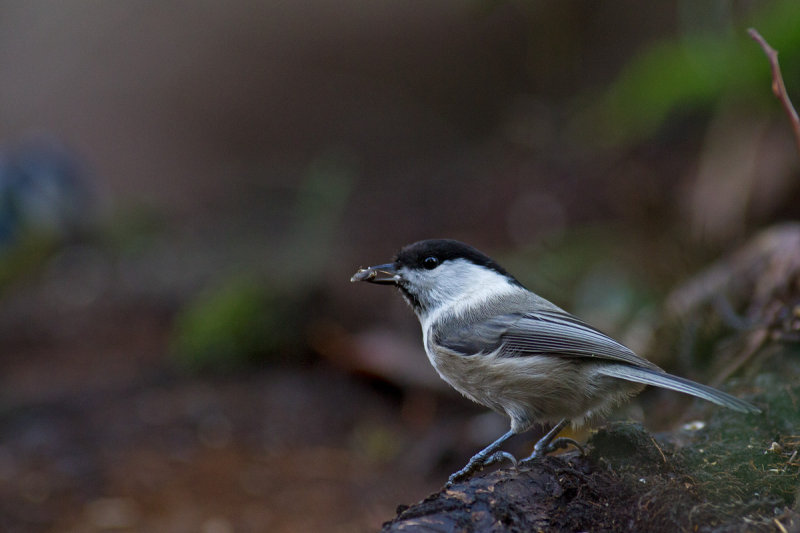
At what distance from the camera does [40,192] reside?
5.86 m

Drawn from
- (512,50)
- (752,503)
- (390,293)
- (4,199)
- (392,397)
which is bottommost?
(392,397)

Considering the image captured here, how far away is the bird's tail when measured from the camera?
1650 mm

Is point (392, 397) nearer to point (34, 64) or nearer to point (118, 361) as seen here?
point (118, 361)

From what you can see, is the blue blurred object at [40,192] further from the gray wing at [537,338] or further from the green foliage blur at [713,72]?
the gray wing at [537,338]

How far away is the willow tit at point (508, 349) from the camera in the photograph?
1.96 meters

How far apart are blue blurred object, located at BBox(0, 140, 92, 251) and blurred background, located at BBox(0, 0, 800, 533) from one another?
0.07 ft

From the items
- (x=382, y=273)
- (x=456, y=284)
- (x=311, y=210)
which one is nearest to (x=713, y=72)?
(x=311, y=210)

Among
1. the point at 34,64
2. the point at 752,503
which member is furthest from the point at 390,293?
the point at 34,64

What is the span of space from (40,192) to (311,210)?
2.53 m

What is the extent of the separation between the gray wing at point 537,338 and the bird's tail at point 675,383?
0.02 meters

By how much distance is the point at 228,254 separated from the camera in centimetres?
616

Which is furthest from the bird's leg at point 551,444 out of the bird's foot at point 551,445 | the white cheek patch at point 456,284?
the white cheek patch at point 456,284

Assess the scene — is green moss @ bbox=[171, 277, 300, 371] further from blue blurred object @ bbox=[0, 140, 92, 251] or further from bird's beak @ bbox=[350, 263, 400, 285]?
bird's beak @ bbox=[350, 263, 400, 285]

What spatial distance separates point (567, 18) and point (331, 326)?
147 inches
